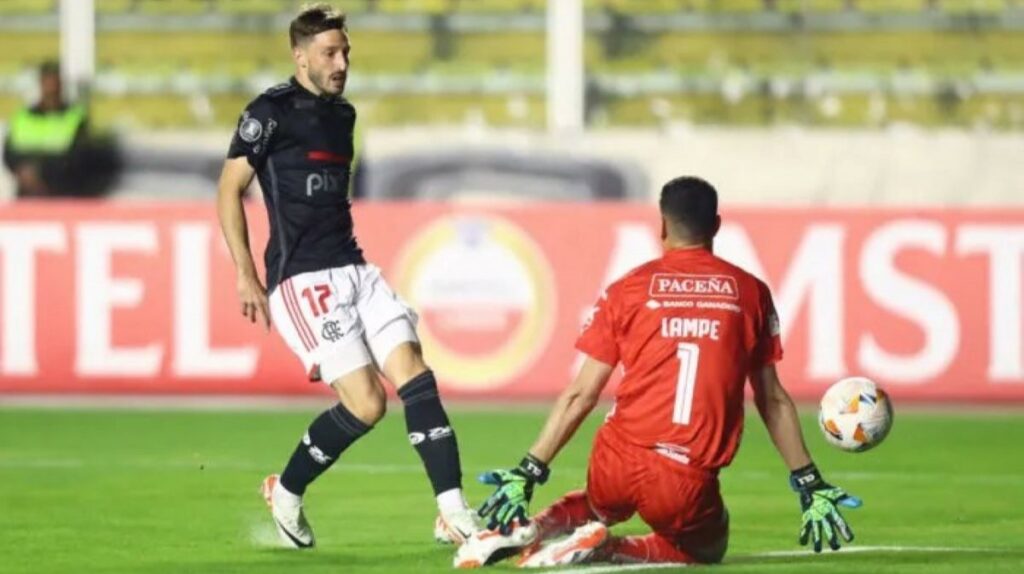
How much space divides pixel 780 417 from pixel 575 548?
880mm

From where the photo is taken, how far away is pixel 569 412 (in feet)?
27.0

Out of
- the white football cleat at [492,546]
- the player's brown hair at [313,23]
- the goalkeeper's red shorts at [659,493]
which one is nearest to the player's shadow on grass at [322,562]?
the white football cleat at [492,546]

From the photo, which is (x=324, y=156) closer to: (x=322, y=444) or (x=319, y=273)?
(x=319, y=273)

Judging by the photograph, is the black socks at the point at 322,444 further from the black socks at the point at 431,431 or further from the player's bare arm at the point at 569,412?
the player's bare arm at the point at 569,412

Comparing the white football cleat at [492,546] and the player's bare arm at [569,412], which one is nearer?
the player's bare arm at [569,412]

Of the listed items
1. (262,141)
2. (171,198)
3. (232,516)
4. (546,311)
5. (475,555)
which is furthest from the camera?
(171,198)

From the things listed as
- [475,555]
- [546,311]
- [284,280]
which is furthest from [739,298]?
[546,311]

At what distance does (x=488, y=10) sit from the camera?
21047 mm

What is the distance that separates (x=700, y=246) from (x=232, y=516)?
2.99 meters

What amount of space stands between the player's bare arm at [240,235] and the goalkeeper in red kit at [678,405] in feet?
→ 4.39

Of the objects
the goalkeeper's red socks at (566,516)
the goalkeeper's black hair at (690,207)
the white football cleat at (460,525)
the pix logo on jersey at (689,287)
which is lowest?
the white football cleat at (460,525)

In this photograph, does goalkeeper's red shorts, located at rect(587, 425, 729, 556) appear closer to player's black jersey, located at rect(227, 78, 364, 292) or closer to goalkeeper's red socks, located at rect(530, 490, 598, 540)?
goalkeeper's red socks, located at rect(530, 490, 598, 540)

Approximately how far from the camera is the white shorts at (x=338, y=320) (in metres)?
9.30

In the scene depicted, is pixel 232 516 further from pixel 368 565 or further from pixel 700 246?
pixel 700 246
